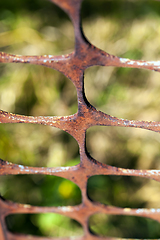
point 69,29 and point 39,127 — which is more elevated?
point 69,29

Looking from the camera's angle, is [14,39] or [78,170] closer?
[78,170]

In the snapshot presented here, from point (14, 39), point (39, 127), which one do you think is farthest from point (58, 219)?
point (14, 39)

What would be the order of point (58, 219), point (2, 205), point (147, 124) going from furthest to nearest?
point (58, 219)
point (2, 205)
point (147, 124)

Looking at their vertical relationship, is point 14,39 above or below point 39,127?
above

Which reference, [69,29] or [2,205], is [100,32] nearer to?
[69,29]

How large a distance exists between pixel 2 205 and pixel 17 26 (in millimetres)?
535

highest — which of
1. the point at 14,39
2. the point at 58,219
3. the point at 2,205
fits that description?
the point at 14,39

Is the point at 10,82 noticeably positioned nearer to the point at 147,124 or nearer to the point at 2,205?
the point at 2,205

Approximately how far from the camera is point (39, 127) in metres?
0.72

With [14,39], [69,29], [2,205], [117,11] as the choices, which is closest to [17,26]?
[14,39]

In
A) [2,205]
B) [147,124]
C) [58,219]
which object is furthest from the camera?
[58,219]

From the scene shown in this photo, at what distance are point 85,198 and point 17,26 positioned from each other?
56 cm

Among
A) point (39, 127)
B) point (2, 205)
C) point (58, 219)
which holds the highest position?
point (2, 205)

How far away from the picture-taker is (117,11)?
661 millimetres
